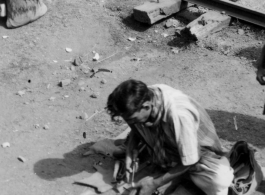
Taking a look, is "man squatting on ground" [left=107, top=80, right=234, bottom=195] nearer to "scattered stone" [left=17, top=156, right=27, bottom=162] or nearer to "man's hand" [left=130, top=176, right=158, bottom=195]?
"man's hand" [left=130, top=176, right=158, bottom=195]

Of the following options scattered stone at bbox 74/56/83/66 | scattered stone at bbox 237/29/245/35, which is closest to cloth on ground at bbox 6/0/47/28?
Result: scattered stone at bbox 74/56/83/66

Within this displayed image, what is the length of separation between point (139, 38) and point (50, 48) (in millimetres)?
1238

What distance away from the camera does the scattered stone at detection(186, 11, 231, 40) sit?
722 cm

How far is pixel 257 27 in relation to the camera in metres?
7.37

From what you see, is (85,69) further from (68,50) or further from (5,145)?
(5,145)

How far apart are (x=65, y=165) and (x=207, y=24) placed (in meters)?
2.98

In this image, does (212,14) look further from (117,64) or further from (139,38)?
(117,64)

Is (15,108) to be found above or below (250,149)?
below

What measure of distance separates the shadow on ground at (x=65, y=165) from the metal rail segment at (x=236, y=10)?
10.3 feet

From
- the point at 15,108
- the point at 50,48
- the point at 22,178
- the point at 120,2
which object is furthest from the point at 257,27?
the point at 22,178

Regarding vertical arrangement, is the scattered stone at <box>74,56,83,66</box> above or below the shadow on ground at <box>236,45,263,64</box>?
below

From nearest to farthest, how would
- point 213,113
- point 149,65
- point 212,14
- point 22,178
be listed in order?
1. point 22,178
2. point 213,113
3. point 149,65
4. point 212,14

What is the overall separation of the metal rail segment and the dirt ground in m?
0.13

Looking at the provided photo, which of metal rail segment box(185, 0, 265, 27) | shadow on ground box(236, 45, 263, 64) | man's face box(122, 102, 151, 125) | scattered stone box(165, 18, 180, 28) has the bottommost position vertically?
scattered stone box(165, 18, 180, 28)
